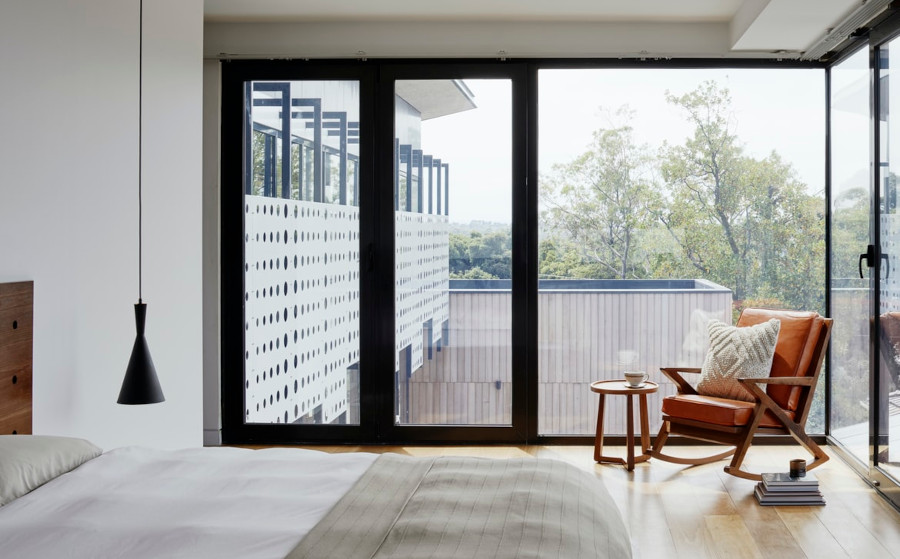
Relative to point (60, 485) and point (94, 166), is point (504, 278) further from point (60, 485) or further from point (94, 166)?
point (60, 485)

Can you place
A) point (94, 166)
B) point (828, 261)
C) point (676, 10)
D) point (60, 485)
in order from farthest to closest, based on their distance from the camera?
point (828, 261) < point (676, 10) < point (94, 166) < point (60, 485)

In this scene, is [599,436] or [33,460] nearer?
[33,460]

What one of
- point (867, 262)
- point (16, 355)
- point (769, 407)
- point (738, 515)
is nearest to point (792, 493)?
point (738, 515)

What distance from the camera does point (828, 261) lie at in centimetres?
482

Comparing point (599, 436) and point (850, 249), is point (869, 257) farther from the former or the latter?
point (599, 436)

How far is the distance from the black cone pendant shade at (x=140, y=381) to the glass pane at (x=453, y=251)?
207cm

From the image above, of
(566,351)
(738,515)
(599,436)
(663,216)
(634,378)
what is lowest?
(738,515)

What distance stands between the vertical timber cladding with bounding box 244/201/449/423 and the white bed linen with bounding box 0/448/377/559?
2436 millimetres

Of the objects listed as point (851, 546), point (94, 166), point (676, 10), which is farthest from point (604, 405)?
point (94, 166)

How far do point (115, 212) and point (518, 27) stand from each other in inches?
107

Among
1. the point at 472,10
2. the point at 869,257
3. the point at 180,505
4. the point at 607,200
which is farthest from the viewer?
the point at 607,200

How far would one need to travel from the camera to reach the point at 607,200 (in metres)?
4.91

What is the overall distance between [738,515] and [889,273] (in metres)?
1.45

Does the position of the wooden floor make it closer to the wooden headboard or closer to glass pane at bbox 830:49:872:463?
glass pane at bbox 830:49:872:463
